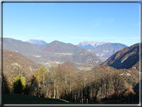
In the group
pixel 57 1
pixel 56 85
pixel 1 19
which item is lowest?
pixel 56 85

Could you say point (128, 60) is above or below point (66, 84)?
above

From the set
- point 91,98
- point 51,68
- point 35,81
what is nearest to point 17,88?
point 35,81

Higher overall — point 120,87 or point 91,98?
point 120,87

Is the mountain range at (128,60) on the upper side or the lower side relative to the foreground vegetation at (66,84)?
upper

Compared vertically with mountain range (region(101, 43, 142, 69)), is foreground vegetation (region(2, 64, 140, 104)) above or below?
below

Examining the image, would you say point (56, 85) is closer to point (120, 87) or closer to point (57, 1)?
point (120, 87)

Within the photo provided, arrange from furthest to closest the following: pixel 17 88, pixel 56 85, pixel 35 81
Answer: pixel 56 85
pixel 35 81
pixel 17 88

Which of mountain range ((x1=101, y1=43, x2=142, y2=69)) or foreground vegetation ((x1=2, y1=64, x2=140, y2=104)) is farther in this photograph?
mountain range ((x1=101, y1=43, x2=142, y2=69))

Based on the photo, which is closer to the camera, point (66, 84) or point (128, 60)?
point (66, 84)

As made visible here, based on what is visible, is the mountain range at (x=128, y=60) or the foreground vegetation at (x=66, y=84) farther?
the mountain range at (x=128, y=60)

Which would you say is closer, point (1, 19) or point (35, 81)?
point (1, 19)

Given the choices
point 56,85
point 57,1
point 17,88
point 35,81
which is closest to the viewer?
point 57,1
